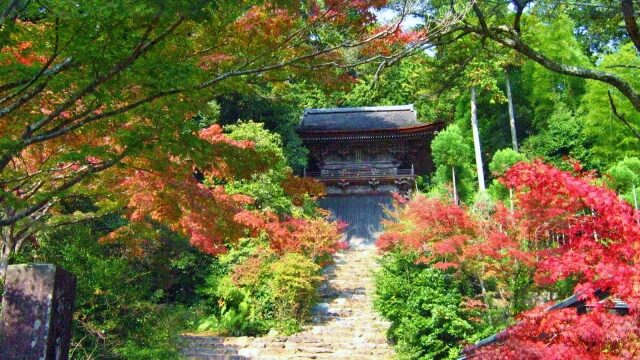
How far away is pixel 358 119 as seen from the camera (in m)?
22.2

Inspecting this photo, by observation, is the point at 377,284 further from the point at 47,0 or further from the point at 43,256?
the point at 47,0

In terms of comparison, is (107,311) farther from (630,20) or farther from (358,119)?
(358,119)

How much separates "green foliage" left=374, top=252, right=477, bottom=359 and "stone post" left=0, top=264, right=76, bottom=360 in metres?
7.72

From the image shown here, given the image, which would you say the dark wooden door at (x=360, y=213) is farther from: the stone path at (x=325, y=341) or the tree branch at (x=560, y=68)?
the tree branch at (x=560, y=68)

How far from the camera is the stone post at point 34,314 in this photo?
2896 mm

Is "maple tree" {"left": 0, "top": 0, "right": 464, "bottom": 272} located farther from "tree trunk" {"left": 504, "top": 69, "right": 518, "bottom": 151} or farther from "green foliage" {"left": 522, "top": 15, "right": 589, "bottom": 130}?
"green foliage" {"left": 522, "top": 15, "right": 589, "bottom": 130}

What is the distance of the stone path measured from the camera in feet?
35.7

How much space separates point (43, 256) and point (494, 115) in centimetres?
2100

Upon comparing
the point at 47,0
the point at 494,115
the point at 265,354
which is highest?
the point at 494,115

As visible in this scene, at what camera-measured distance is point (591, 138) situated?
21.5 m

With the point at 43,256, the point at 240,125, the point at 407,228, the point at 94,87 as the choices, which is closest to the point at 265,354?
the point at 407,228

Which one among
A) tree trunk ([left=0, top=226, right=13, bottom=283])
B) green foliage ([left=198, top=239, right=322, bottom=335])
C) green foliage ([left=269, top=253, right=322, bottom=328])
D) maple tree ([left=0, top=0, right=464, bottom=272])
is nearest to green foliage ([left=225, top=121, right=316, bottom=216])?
green foliage ([left=198, top=239, right=322, bottom=335])

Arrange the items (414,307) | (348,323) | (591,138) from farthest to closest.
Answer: (591,138)
(348,323)
(414,307)

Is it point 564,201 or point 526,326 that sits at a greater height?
point 564,201
